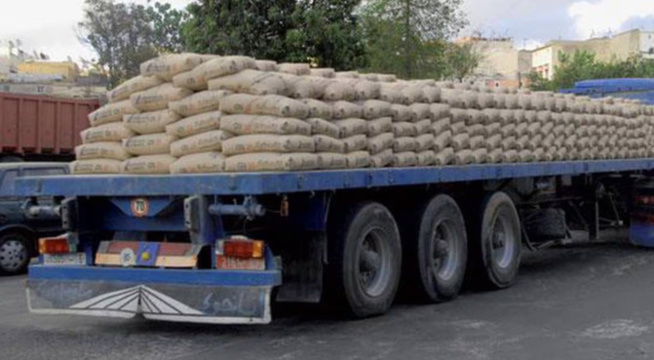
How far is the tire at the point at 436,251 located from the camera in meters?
9.08

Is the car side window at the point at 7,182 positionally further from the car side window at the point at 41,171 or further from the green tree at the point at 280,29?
the green tree at the point at 280,29

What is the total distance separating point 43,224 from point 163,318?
5959 millimetres

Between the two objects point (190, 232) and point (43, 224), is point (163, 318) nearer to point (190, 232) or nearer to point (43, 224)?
point (190, 232)

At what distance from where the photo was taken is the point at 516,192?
11367mm

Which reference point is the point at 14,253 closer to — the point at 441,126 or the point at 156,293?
the point at 156,293

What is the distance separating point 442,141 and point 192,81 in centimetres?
290

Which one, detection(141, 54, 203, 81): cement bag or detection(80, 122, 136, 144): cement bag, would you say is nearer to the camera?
detection(141, 54, 203, 81): cement bag

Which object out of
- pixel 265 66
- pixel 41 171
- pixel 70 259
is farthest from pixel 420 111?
pixel 41 171

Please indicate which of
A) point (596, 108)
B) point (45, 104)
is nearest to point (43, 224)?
point (596, 108)

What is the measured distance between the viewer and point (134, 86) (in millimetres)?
8086

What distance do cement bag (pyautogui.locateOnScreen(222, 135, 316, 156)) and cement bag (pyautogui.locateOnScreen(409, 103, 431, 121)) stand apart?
1855 mm

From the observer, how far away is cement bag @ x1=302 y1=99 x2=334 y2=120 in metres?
7.57

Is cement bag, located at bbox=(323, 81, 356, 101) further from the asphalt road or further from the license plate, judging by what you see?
the license plate

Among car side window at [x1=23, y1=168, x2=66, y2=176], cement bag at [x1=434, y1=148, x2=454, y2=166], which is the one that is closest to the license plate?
cement bag at [x1=434, y1=148, x2=454, y2=166]
